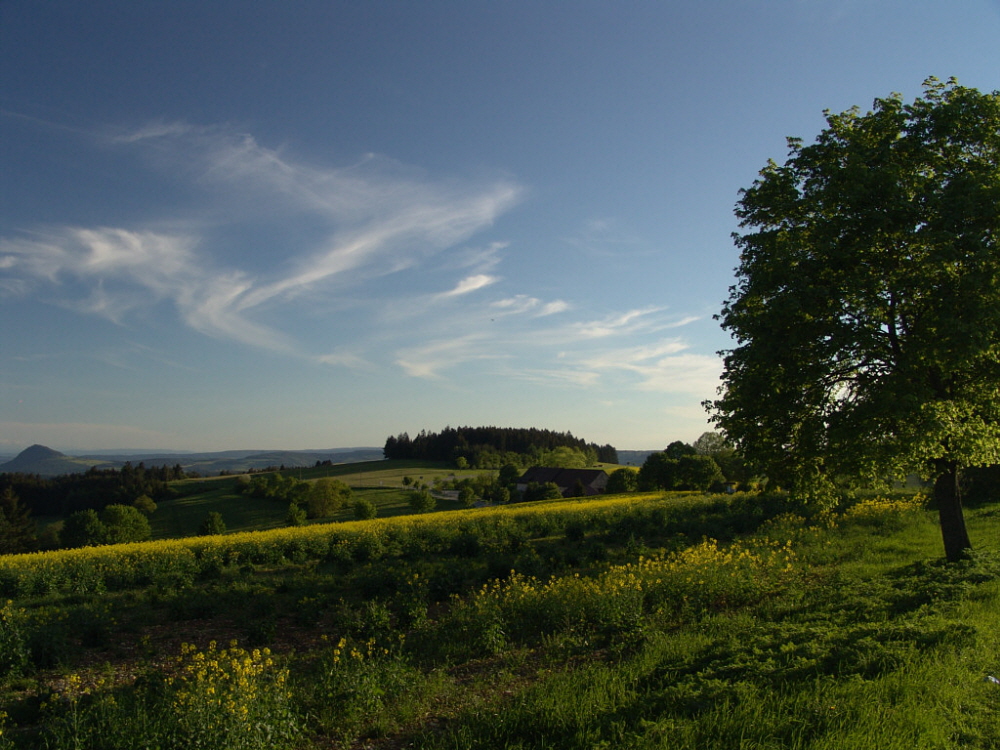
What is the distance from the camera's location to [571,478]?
81500mm

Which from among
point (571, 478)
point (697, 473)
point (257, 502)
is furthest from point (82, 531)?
point (697, 473)

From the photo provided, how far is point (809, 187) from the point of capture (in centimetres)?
1352

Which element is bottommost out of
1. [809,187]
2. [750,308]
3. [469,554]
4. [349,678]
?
[469,554]

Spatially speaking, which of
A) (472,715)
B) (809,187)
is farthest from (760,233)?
(472,715)

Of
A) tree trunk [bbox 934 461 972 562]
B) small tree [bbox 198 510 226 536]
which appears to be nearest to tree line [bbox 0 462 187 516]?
small tree [bbox 198 510 226 536]

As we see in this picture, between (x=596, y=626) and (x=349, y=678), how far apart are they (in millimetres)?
4465

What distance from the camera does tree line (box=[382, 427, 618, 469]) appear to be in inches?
4857

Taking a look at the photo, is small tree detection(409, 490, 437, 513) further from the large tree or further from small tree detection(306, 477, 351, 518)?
the large tree

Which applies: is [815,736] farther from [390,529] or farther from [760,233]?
[390,529]

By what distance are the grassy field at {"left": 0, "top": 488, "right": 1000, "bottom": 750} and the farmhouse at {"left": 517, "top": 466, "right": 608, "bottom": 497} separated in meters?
61.5

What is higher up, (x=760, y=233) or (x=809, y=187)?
(x=809, y=187)

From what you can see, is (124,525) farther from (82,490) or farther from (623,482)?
(623,482)

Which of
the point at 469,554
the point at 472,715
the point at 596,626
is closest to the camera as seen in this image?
the point at 472,715

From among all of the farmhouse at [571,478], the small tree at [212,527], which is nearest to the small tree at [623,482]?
the farmhouse at [571,478]
